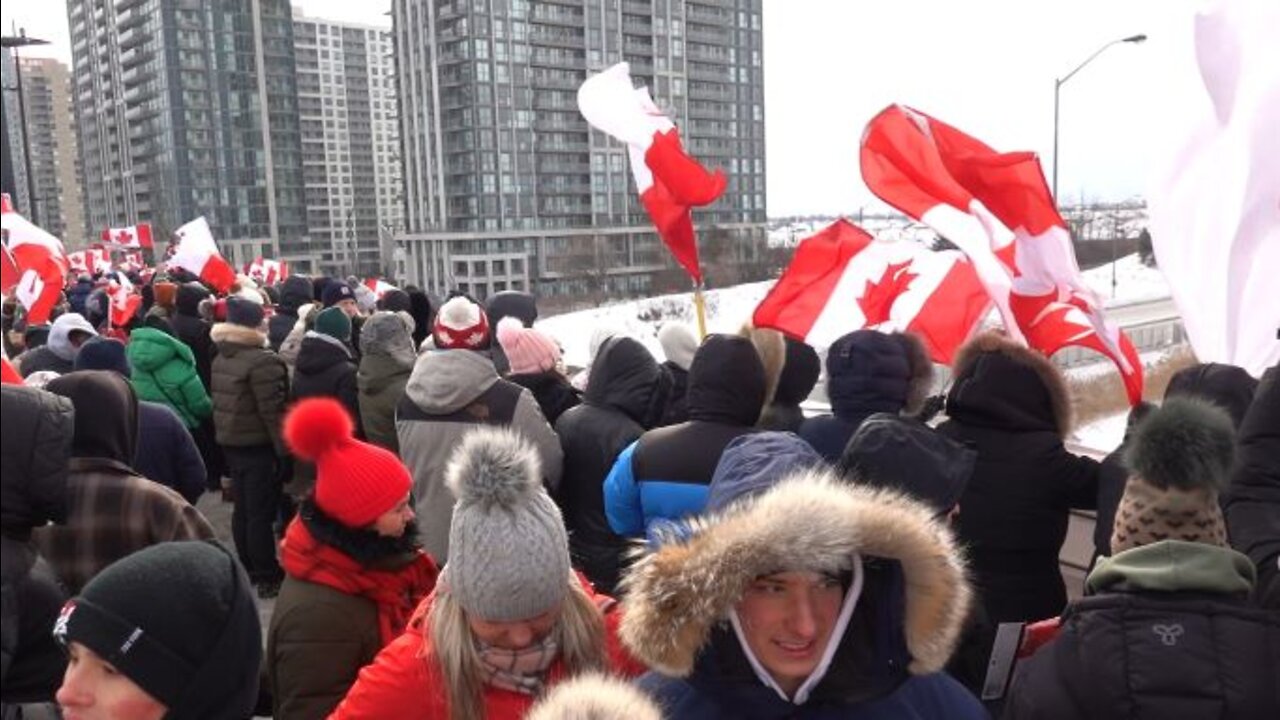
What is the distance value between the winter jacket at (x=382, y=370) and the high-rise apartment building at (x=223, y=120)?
83.8 m

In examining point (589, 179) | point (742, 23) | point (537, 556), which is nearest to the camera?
point (537, 556)

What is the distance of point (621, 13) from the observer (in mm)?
75938

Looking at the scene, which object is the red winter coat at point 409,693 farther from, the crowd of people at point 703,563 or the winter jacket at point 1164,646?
the winter jacket at point 1164,646

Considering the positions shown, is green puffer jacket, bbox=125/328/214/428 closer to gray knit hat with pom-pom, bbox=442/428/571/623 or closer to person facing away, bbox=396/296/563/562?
person facing away, bbox=396/296/563/562

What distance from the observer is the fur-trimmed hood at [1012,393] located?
122 inches

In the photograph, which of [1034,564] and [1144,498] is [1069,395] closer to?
[1034,564]

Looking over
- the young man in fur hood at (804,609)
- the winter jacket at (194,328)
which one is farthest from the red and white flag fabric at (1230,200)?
the winter jacket at (194,328)

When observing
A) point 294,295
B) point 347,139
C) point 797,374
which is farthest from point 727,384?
point 347,139

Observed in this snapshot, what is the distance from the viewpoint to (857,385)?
3271 millimetres

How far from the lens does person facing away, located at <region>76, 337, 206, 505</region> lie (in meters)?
4.38

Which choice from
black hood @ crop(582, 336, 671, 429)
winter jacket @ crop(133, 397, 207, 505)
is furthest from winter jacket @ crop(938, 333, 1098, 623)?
winter jacket @ crop(133, 397, 207, 505)

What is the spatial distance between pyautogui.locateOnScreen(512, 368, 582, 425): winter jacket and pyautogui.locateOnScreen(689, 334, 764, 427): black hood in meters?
1.63

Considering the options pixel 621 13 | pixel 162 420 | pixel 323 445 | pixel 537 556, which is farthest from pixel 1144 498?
pixel 621 13

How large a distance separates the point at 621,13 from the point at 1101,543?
7778cm
